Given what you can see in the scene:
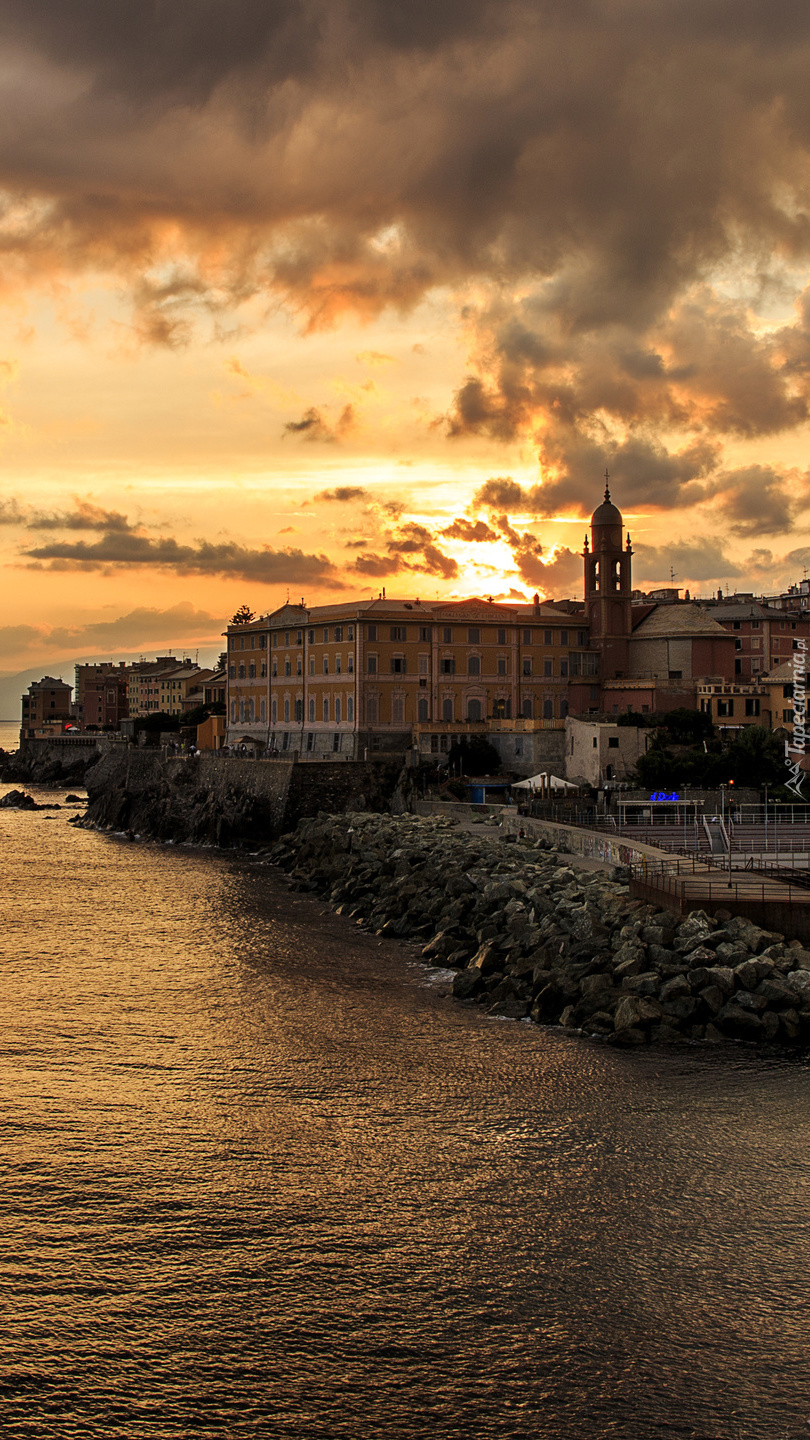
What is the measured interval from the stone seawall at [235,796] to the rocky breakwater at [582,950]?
23013mm

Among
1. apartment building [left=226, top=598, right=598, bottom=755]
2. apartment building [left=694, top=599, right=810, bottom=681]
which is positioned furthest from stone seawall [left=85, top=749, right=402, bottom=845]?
apartment building [left=694, top=599, right=810, bottom=681]

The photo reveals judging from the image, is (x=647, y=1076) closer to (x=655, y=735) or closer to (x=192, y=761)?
(x=655, y=735)

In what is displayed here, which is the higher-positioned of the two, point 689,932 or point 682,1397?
point 689,932

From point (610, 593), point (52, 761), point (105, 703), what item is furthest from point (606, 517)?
point (105, 703)

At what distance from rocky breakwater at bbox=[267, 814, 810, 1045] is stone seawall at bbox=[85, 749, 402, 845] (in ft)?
75.5

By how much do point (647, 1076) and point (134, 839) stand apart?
57.4 metres

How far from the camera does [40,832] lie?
267 ft

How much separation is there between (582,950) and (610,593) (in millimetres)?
52517

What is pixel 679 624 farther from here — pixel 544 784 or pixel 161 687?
pixel 161 687

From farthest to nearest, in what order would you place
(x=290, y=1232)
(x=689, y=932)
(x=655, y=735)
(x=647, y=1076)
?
1. (x=655, y=735)
2. (x=689, y=932)
3. (x=647, y=1076)
4. (x=290, y=1232)

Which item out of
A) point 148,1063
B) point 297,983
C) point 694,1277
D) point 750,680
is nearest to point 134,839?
point 750,680

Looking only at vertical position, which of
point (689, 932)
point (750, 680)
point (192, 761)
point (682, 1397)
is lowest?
point (682, 1397)

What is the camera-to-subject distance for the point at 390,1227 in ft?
56.8

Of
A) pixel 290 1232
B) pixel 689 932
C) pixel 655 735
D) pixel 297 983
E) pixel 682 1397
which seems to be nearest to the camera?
pixel 682 1397
